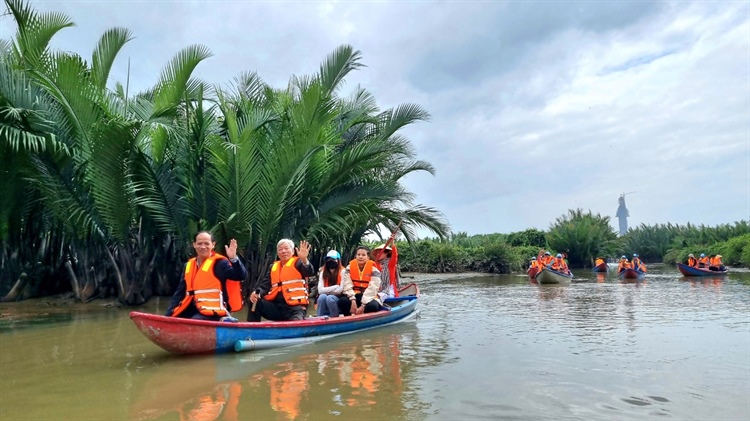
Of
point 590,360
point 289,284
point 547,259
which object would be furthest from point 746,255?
point 289,284

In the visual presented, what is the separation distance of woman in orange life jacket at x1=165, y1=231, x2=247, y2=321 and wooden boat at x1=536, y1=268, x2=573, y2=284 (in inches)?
654

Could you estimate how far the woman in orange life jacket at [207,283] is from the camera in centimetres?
623

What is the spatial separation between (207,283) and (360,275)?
3176 millimetres

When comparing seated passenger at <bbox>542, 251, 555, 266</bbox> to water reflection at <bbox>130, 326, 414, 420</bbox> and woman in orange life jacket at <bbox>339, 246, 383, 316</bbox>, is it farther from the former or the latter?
water reflection at <bbox>130, 326, 414, 420</bbox>

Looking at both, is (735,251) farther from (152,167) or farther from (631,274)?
(152,167)

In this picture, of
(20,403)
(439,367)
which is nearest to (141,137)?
(20,403)

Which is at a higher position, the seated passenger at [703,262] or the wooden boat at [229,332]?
the seated passenger at [703,262]

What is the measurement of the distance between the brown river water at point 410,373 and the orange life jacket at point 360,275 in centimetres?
77

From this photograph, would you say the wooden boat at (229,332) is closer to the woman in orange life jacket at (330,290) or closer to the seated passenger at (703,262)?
the woman in orange life jacket at (330,290)

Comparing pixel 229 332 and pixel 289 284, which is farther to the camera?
pixel 289 284

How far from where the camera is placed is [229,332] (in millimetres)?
6602

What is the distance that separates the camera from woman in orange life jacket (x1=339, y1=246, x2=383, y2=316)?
895 cm

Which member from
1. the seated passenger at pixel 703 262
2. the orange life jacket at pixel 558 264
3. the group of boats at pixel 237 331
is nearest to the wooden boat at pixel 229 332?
the group of boats at pixel 237 331

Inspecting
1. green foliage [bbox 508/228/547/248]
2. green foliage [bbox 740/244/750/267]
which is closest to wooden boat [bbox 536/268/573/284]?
green foliage [bbox 740/244/750/267]
